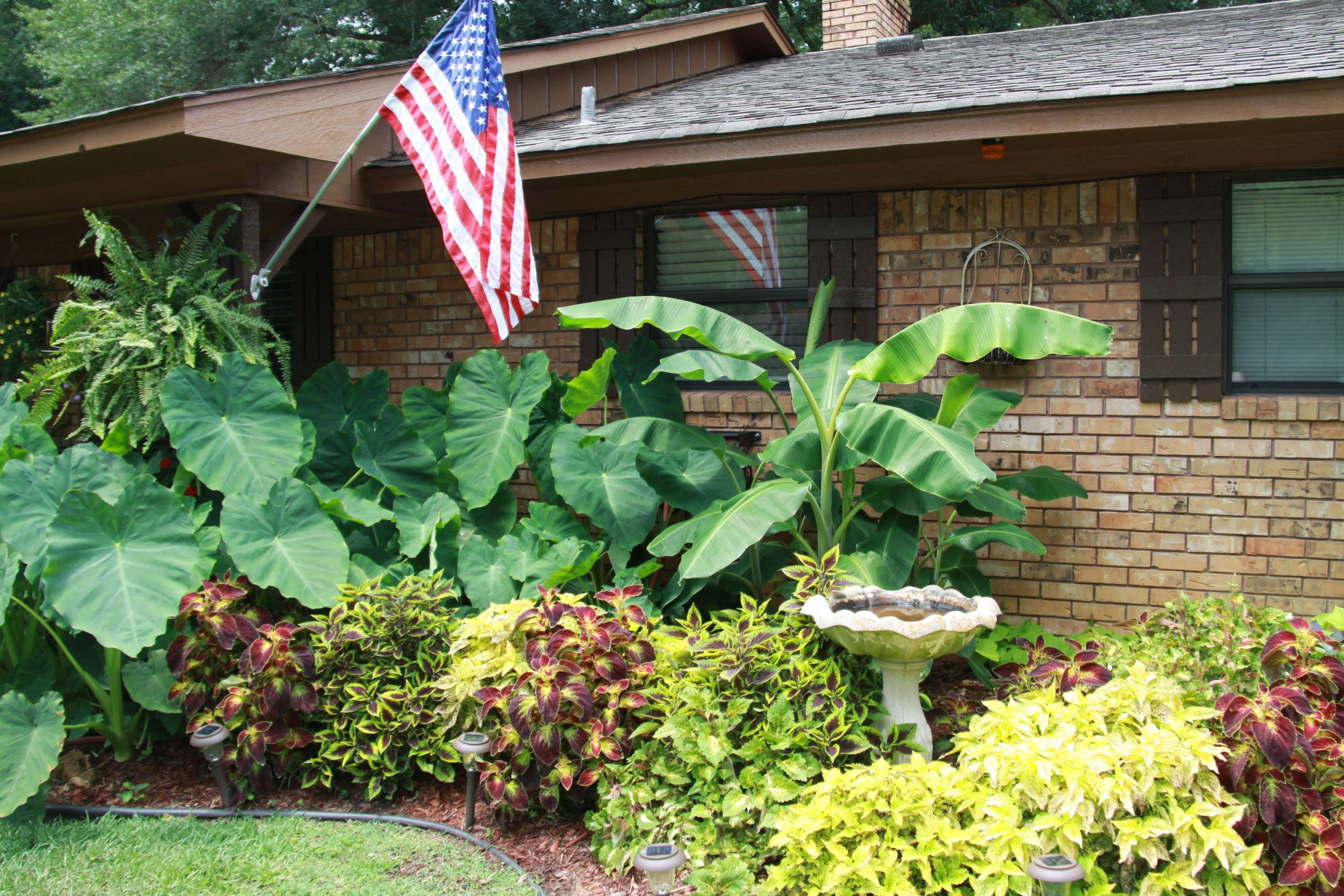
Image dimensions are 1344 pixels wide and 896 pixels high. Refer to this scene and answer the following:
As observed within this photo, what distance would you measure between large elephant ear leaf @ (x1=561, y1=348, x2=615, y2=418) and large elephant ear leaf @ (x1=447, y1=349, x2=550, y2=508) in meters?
0.15

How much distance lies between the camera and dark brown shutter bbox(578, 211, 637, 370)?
5.99m

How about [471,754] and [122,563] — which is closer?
[471,754]

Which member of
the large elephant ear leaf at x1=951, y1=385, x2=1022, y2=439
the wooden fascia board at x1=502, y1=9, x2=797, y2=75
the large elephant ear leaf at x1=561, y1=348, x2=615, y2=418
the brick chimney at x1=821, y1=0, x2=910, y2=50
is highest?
the brick chimney at x1=821, y1=0, x2=910, y2=50

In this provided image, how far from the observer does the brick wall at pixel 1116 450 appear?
4.76 m

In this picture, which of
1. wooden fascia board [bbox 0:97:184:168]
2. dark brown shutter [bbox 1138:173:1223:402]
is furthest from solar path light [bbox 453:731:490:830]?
dark brown shutter [bbox 1138:173:1223:402]

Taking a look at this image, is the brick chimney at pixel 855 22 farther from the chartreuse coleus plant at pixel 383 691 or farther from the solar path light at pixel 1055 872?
the solar path light at pixel 1055 872

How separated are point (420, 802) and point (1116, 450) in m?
3.58

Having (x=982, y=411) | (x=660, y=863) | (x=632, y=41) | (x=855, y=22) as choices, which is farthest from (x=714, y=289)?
(x=855, y=22)

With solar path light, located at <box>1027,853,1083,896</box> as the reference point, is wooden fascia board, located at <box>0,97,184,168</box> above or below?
above

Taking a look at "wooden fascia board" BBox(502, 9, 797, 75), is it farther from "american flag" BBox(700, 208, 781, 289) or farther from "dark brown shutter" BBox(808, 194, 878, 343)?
"dark brown shutter" BBox(808, 194, 878, 343)

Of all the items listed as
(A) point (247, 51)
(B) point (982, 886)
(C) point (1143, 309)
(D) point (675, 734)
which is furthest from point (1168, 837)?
(A) point (247, 51)

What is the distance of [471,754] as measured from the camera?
11.7 feet

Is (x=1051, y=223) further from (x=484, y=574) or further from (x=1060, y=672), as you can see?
(x=484, y=574)

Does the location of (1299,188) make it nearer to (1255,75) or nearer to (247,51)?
(1255,75)
